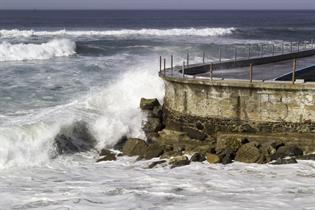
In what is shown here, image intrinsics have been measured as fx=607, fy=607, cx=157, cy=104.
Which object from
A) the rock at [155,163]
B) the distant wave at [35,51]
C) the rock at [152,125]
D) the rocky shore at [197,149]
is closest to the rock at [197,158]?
the rocky shore at [197,149]

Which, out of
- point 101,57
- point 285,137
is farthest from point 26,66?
point 285,137

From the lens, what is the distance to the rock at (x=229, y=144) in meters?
14.1

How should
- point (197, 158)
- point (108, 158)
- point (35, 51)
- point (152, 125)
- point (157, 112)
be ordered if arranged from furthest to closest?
point (35, 51) < point (157, 112) < point (152, 125) < point (108, 158) < point (197, 158)

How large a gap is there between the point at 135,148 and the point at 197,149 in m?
1.52

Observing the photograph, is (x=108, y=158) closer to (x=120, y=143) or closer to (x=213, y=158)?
(x=120, y=143)

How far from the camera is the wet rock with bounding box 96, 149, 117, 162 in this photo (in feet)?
47.2

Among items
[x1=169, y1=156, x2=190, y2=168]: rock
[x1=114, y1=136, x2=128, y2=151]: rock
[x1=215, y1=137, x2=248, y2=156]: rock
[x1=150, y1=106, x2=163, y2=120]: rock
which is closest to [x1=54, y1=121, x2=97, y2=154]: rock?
[x1=114, y1=136, x2=128, y2=151]: rock

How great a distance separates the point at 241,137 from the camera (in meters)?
14.6

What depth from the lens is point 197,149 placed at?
1462cm

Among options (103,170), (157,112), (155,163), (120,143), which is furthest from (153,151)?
(157,112)

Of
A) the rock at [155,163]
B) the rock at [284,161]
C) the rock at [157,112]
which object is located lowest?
the rock at [155,163]

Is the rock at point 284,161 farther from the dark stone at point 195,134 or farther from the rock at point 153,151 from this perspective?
the rock at point 153,151

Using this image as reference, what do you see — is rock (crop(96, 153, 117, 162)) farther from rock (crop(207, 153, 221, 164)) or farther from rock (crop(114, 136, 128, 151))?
rock (crop(207, 153, 221, 164))

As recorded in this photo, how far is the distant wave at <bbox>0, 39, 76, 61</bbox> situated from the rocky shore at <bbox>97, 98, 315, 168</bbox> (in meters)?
22.1
